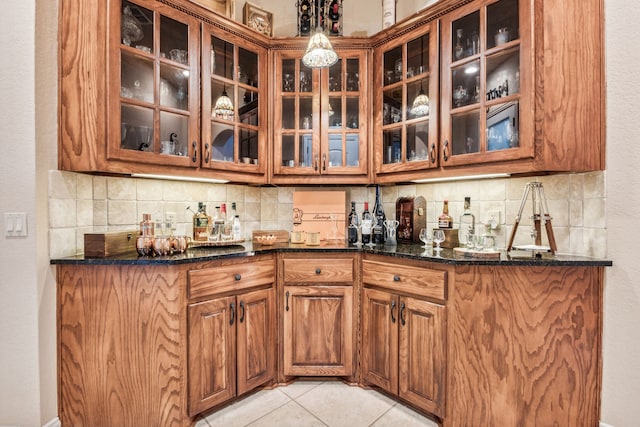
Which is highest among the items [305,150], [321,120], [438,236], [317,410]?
[321,120]

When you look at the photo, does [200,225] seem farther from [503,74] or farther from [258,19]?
[503,74]

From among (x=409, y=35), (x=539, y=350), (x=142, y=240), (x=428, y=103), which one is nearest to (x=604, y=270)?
(x=539, y=350)

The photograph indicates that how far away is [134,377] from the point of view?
162 centimetres

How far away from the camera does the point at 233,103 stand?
2172 millimetres

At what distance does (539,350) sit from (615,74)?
→ 1.39 m

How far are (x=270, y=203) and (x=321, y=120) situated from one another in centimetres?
84

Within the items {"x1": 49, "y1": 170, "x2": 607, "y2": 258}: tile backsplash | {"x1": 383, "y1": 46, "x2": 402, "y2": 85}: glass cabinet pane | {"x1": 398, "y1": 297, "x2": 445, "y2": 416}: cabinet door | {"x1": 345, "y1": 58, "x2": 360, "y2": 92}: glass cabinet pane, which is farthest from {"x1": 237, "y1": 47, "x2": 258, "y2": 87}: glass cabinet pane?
{"x1": 398, "y1": 297, "x2": 445, "y2": 416}: cabinet door

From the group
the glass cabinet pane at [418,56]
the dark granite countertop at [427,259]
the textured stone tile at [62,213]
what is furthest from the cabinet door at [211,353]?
the glass cabinet pane at [418,56]

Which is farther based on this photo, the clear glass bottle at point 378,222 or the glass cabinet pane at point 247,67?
the clear glass bottle at point 378,222

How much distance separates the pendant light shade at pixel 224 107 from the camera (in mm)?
2100

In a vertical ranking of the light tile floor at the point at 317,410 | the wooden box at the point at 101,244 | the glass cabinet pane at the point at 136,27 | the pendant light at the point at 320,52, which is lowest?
the light tile floor at the point at 317,410

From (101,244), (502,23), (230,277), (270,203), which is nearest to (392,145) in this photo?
(502,23)

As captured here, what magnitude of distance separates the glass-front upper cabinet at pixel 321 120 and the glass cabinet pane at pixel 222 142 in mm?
331

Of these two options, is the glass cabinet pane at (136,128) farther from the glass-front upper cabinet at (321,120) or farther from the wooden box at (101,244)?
the glass-front upper cabinet at (321,120)
